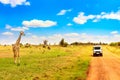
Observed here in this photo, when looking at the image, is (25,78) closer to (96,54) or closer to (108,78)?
(108,78)

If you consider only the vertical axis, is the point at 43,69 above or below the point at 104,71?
above

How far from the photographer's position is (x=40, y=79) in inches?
733

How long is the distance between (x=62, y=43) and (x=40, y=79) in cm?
11941

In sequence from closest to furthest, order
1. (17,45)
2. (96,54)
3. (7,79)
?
(7,79) → (17,45) → (96,54)

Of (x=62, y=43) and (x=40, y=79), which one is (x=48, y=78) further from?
(x=62, y=43)

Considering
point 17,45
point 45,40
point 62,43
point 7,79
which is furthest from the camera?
point 62,43

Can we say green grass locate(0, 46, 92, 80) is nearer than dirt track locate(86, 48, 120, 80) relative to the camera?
No

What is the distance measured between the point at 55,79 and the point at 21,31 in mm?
13501

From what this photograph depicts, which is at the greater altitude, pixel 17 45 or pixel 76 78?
pixel 17 45

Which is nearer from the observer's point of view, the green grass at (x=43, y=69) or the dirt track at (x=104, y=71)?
the dirt track at (x=104, y=71)

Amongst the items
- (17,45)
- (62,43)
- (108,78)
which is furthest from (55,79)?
(62,43)

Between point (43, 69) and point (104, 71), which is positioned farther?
point (43, 69)

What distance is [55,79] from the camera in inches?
733

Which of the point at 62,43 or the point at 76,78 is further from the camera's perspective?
the point at 62,43
